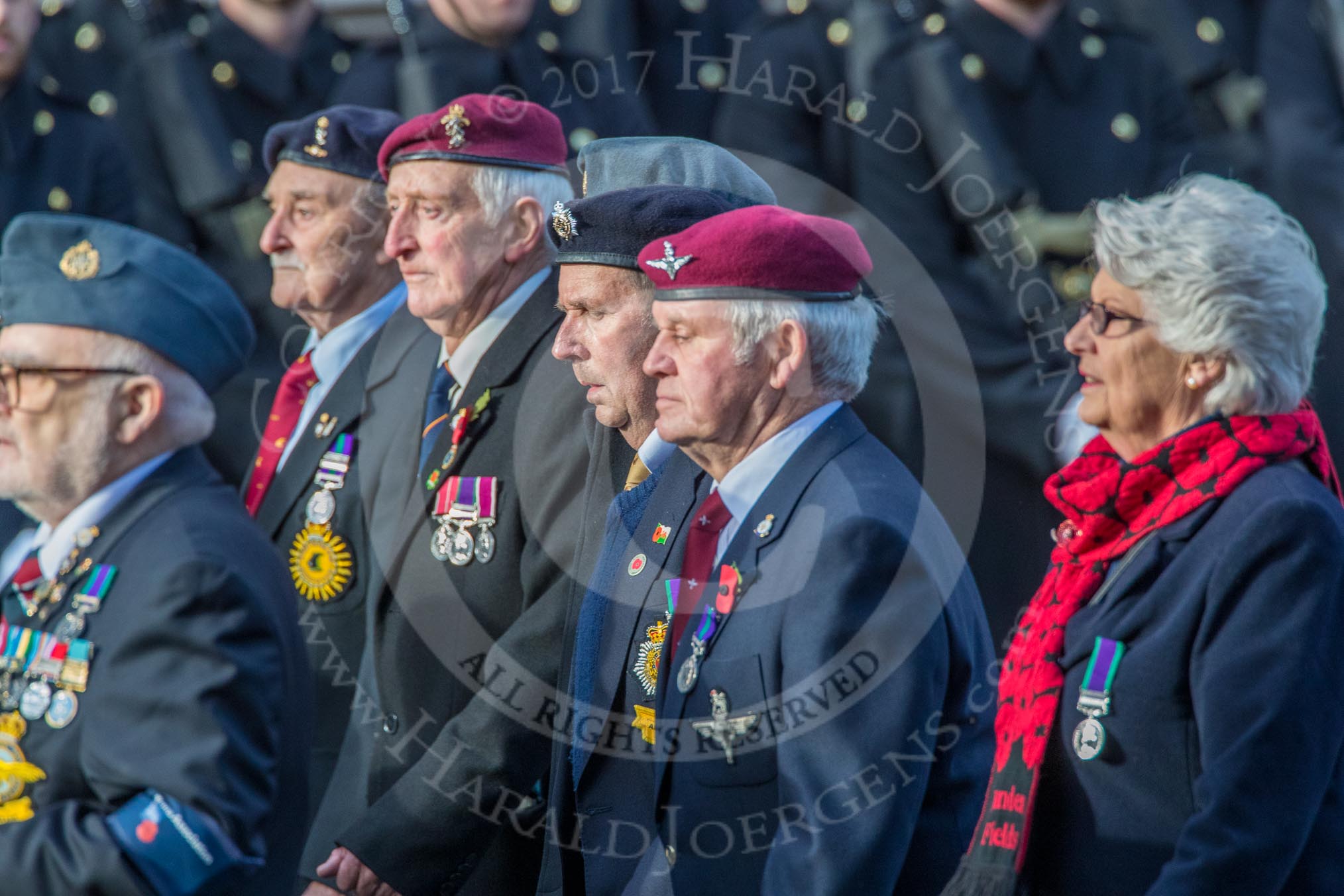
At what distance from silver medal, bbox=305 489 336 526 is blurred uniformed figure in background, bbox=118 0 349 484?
197 cm

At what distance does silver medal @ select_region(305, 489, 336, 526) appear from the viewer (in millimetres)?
4309

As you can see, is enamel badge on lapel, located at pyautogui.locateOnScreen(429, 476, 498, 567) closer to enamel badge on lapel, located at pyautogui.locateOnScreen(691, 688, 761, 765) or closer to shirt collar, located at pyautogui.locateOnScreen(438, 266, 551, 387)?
shirt collar, located at pyautogui.locateOnScreen(438, 266, 551, 387)

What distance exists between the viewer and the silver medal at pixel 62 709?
130 inches

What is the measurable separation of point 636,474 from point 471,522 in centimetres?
48

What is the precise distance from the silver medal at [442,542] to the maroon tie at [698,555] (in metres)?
0.82

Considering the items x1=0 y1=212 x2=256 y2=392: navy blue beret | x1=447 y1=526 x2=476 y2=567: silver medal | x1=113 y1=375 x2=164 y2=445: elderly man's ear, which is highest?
x1=0 y1=212 x2=256 y2=392: navy blue beret

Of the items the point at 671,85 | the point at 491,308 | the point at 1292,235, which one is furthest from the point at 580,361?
the point at 671,85

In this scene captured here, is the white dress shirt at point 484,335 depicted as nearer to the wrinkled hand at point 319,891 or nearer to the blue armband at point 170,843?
the wrinkled hand at point 319,891

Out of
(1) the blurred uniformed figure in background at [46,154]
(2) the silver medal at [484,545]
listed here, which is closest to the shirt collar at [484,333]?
(2) the silver medal at [484,545]

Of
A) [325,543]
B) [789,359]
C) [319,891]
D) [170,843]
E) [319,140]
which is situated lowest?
[319,891]

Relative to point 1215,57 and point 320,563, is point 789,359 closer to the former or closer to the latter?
point 320,563

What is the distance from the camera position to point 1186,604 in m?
2.96

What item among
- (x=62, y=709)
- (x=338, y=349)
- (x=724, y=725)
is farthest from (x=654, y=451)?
(x=338, y=349)

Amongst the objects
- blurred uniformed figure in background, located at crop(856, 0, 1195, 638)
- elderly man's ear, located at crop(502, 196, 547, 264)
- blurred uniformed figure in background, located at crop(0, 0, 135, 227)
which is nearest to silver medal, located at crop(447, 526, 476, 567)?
elderly man's ear, located at crop(502, 196, 547, 264)
